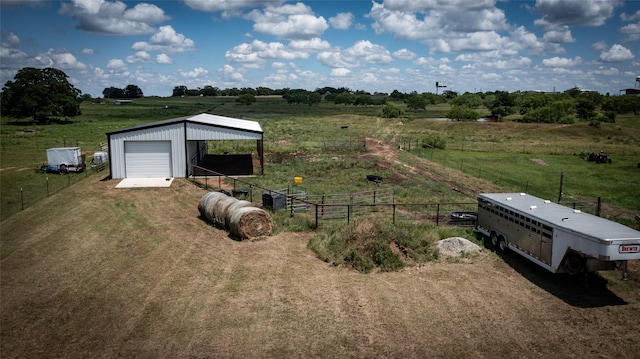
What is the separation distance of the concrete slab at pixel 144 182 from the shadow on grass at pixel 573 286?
886 inches

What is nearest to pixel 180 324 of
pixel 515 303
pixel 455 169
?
pixel 515 303

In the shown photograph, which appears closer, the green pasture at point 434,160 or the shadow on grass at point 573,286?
the shadow on grass at point 573,286

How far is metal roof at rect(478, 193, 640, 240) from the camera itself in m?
14.1

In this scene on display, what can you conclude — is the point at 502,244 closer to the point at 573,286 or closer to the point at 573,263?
the point at 573,286

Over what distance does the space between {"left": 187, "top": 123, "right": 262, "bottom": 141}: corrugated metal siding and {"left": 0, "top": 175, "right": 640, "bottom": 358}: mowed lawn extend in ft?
45.8

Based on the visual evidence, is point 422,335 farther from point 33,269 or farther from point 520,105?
point 520,105

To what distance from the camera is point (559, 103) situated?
94875 millimetres

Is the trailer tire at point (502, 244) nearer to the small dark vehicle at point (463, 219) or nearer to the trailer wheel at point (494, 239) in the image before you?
the trailer wheel at point (494, 239)

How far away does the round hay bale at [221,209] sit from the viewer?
69.4ft

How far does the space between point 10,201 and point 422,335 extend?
26625 millimetres

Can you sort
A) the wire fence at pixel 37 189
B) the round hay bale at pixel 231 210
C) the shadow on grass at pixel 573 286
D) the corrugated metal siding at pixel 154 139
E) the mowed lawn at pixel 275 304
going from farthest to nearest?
the corrugated metal siding at pixel 154 139 → the wire fence at pixel 37 189 → the round hay bale at pixel 231 210 → the shadow on grass at pixel 573 286 → the mowed lawn at pixel 275 304

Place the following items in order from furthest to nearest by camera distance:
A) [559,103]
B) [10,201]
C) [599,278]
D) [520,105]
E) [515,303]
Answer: [520,105], [559,103], [10,201], [599,278], [515,303]

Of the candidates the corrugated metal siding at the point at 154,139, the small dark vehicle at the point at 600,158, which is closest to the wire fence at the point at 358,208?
the corrugated metal siding at the point at 154,139

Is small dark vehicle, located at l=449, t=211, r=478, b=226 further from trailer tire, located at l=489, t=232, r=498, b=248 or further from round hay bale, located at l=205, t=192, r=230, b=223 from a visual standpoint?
round hay bale, located at l=205, t=192, r=230, b=223
